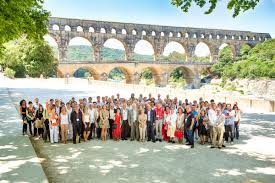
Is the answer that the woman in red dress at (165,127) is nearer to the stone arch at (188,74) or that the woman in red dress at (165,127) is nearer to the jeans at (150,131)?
→ the jeans at (150,131)

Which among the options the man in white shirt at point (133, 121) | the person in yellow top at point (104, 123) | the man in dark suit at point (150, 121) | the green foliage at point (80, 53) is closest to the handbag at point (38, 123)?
the person in yellow top at point (104, 123)

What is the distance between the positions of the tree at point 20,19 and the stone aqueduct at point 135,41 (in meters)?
41.6

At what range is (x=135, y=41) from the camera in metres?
67.4

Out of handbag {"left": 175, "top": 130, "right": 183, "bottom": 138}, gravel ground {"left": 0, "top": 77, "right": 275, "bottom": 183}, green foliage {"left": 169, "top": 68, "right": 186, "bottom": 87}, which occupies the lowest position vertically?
gravel ground {"left": 0, "top": 77, "right": 275, "bottom": 183}

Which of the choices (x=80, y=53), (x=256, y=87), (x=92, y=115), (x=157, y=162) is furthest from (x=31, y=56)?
(x=80, y=53)

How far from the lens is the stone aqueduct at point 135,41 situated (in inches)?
2307

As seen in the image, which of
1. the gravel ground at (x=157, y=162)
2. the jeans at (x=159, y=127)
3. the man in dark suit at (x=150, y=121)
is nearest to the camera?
the gravel ground at (x=157, y=162)

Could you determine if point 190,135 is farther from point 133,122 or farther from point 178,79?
point 178,79

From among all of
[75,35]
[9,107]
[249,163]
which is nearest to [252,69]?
[75,35]

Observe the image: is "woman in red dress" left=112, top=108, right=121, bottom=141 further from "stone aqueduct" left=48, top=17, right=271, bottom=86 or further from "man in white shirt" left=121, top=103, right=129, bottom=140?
"stone aqueduct" left=48, top=17, right=271, bottom=86

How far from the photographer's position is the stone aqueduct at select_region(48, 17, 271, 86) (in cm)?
5859

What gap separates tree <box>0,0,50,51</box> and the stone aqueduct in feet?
136

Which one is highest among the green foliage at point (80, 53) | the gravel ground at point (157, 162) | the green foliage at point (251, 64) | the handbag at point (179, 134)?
the green foliage at point (80, 53)

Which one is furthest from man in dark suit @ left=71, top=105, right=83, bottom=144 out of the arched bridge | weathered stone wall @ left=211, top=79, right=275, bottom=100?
weathered stone wall @ left=211, top=79, right=275, bottom=100
